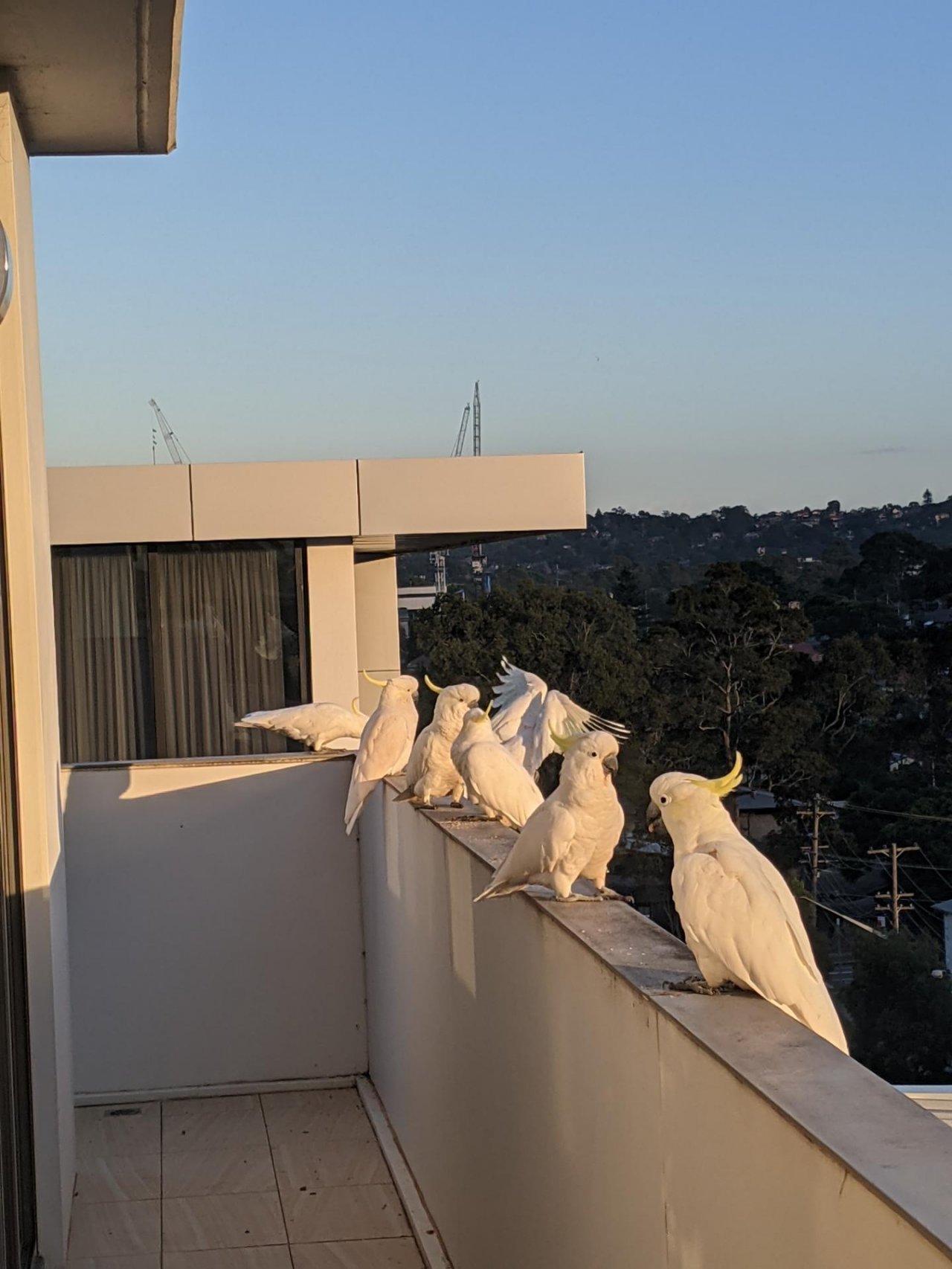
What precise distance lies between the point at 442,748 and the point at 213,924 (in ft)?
6.64

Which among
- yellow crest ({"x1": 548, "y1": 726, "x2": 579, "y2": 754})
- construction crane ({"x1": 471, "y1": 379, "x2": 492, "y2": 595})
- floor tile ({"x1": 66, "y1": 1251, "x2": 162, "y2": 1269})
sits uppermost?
construction crane ({"x1": 471, "y1": 379, "x2": 492, "y2": 595})

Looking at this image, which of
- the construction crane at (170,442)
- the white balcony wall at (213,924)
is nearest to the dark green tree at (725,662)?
the construction crane at (170,442)

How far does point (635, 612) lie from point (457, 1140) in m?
25.5

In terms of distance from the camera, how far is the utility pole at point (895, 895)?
20.5 metres

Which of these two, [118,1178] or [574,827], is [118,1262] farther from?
[574,827]

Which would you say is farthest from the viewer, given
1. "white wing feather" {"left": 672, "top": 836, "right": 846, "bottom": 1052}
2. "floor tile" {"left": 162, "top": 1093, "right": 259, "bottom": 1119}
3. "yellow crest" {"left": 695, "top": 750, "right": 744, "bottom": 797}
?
"floor tile" {"left": 162, "top": 1093, "right": 259, "bottom": 1119}

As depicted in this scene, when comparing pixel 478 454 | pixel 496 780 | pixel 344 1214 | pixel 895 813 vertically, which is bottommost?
pixel 895 813

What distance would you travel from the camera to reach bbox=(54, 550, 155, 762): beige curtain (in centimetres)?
782

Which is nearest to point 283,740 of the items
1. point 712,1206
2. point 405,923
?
point 405,923

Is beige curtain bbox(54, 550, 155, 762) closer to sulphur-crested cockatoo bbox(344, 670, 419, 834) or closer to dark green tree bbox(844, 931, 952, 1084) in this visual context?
sulphur-crested cockatoo bbox(344, 670, 419, 834)

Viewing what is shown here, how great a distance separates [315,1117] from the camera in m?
5.38

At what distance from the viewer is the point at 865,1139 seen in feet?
4.79

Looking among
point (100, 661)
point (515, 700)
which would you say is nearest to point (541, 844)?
point (515, 700)

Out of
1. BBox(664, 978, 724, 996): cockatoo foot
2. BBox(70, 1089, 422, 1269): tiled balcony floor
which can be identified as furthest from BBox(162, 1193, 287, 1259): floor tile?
BBox(664, 978, 724, 996): cockatoo foot
